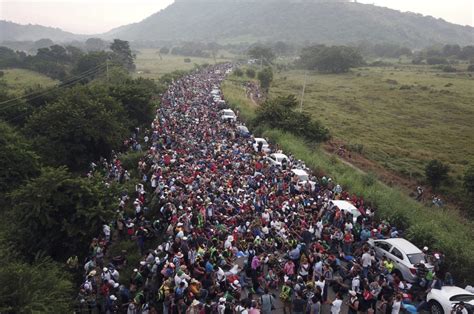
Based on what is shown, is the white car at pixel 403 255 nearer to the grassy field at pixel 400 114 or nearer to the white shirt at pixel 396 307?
the white shirt at pixel 396 307

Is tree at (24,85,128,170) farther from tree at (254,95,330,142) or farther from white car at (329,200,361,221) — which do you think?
white car at (329,200,361,221)

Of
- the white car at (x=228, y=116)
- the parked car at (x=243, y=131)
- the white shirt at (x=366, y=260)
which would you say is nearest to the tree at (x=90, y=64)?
the white car at (x=228, y=116)

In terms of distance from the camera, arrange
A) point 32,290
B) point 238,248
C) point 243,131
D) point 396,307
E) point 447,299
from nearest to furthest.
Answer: point 32,290 < point 396,307 < point 447,299 < point 238,248 < point 243,131

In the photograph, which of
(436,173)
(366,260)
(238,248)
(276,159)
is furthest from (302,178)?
(436,173)

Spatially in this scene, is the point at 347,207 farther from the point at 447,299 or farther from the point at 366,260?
the point at 447,299

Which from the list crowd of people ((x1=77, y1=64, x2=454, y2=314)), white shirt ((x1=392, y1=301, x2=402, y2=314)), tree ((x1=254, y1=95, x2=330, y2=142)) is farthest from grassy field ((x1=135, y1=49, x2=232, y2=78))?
white shirt ((x1=392, y1=301, x2=402, y2=314))

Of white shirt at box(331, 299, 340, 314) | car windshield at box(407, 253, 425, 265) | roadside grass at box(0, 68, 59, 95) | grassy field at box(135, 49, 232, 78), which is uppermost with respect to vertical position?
white shirt at box(331, 299, 340, 314)

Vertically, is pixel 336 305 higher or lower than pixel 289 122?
higher

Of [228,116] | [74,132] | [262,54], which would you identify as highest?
[74,132]

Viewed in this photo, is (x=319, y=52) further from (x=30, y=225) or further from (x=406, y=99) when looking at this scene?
(x=30, y=225)
